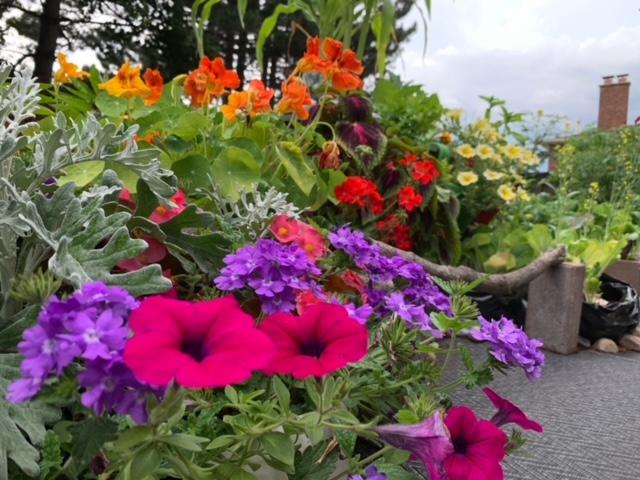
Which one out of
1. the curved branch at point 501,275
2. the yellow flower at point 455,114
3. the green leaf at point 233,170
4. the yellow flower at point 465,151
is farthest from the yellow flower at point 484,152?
the green leaf at point 233,170

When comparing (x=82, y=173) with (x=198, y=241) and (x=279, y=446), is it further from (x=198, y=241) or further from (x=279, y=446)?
(x=279, y=446)

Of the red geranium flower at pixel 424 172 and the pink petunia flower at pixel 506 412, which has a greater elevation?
the red geranium flower at pixel 424 172

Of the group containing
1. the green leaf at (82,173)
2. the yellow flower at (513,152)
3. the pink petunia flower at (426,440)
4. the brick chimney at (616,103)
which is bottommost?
the pink petunia flower at (426,440)

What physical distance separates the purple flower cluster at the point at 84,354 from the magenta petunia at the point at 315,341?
0.33 ft

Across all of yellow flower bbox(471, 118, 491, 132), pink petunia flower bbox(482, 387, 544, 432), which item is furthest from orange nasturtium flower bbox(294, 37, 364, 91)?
yellow flower bbox(471, 118, 491, 132)

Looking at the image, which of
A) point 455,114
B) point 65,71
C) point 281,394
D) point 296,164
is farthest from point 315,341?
point 455,114

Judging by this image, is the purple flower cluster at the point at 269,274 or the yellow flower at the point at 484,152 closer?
the purple flower cluster at the point at 269,274

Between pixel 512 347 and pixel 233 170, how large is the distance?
1.94 ft

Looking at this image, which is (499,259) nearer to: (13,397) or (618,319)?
(618,319)

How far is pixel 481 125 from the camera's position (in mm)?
2533

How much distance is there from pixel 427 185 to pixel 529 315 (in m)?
0.82

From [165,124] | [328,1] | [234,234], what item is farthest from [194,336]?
[328,1]

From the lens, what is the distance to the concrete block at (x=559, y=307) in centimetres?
210

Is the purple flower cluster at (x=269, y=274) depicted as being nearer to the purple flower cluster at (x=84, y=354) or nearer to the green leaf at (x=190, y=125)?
the purple flower cluster at (x=84, y=354)
